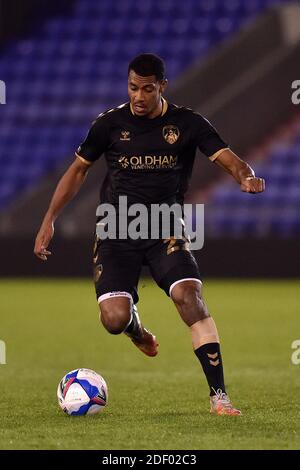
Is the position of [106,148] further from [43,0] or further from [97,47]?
[43,0]

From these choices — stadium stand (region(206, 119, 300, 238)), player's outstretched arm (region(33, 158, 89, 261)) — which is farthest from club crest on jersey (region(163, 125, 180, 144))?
stadium stand (region(206, 119, 300, 238))

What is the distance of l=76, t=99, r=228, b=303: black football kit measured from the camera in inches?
268

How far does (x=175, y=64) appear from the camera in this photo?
2247 cm

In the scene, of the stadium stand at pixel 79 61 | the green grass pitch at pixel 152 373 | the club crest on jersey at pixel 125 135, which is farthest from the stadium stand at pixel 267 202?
the club crest on jersey at pixel 125 135

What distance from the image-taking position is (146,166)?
6844 millimetres

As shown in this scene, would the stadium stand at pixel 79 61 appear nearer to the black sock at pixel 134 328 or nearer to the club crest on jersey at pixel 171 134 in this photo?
the black sock at pixel 134 328

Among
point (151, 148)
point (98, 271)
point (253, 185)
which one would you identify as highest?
point (151, 148)

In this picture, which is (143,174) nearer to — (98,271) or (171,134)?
(171,134)

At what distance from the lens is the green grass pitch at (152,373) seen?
570cm

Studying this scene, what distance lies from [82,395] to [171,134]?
163cm

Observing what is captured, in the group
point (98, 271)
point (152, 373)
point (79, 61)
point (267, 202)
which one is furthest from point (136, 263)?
point (79, 61)

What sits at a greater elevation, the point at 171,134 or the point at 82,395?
the point at 171,134

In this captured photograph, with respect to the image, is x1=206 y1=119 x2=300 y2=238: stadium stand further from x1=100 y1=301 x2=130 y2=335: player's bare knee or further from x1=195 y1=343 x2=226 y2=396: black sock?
x1=195 y1=343 x2=226 y2=396: black sock

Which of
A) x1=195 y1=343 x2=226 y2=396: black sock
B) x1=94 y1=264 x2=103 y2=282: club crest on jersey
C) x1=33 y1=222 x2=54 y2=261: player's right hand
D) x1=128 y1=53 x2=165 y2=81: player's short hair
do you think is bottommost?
x1=195 y1=343 x2=226 y2=396: black sock
